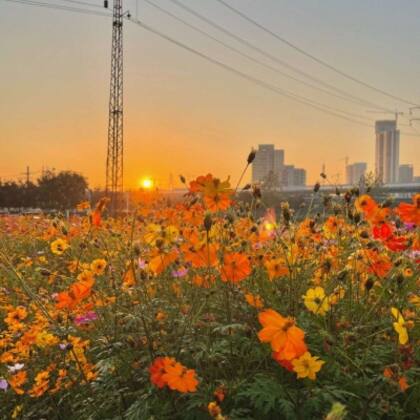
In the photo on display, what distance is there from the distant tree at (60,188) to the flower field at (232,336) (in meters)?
30.9

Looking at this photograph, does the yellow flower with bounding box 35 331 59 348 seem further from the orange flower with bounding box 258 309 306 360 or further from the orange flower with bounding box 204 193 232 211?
the orange flower with bounding box 258 309 306 360

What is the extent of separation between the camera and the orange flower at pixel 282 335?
1057 millimetres

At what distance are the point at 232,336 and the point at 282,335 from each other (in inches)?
19.0

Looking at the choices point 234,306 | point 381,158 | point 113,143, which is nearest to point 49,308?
point 234,306

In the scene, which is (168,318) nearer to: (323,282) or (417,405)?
(323,282)

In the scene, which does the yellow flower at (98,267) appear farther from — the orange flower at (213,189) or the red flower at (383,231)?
the red flower at (383,231)

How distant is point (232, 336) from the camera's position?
1.53 meters

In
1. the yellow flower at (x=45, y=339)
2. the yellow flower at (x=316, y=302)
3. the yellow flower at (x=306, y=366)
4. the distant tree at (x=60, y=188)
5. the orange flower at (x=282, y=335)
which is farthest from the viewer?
the distant tree at (x=60, y=188)

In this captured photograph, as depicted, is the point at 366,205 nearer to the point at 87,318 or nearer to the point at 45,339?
the point at 87,318

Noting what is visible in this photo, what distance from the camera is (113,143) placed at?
1619 cm

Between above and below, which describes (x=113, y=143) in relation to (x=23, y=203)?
above

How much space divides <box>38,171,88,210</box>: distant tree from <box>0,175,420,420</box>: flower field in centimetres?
3089

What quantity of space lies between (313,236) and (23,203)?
32646 millimetres

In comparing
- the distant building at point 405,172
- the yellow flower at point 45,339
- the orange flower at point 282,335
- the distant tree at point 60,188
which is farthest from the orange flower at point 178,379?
the distant building at point 405,172
